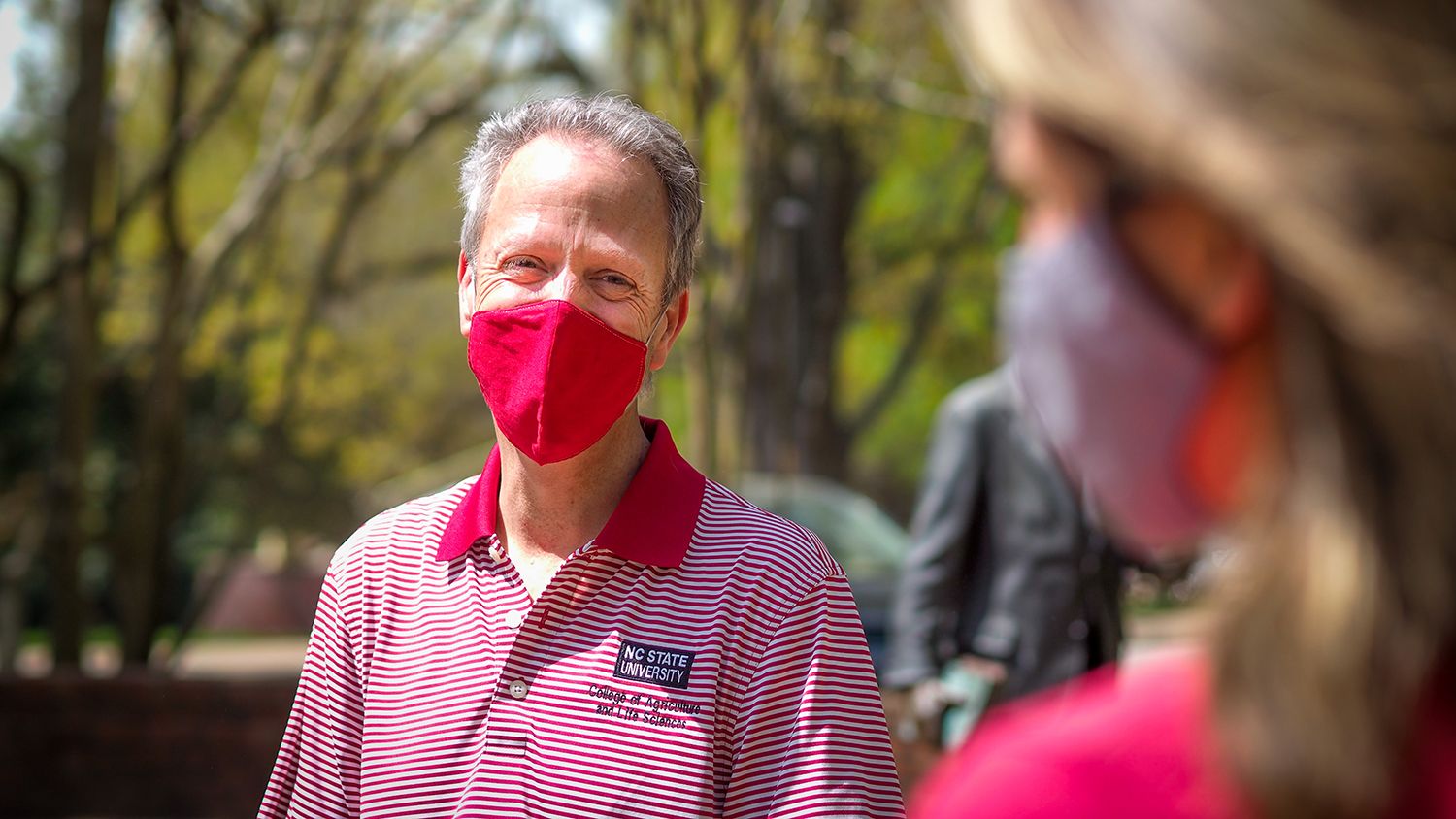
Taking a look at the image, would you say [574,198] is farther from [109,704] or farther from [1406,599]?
[109,704]

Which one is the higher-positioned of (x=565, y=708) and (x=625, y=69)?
(x=625, y=69)

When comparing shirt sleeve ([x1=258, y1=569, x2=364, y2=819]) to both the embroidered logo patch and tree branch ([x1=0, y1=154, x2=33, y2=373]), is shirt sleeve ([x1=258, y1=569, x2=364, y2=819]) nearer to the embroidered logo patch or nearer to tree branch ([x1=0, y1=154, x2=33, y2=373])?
the embroidered logo patch

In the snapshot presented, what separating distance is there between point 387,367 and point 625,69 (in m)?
15.4

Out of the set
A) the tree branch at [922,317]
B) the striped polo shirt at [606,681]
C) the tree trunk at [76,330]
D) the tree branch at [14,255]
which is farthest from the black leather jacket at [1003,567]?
the tree branch at [922,317]

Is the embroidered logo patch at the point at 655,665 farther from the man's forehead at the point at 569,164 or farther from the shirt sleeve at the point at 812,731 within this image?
the man's forehead at the point at 569,164

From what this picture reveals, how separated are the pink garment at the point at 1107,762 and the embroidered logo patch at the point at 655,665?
1186 millimetres

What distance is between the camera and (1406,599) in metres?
1.09

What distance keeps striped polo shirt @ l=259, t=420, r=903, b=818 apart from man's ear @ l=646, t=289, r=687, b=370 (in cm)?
25

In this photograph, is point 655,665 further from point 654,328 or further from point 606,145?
point 606,145

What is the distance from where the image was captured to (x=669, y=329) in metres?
2.89

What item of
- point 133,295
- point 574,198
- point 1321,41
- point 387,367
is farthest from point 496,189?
point 387,367

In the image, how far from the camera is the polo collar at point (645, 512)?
100 inches

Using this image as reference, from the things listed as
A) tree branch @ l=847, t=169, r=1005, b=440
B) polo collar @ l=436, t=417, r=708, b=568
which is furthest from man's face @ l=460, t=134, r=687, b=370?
tree branch @ l=847, t=169, r=1005, b=440

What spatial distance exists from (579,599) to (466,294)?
23.4 inches
